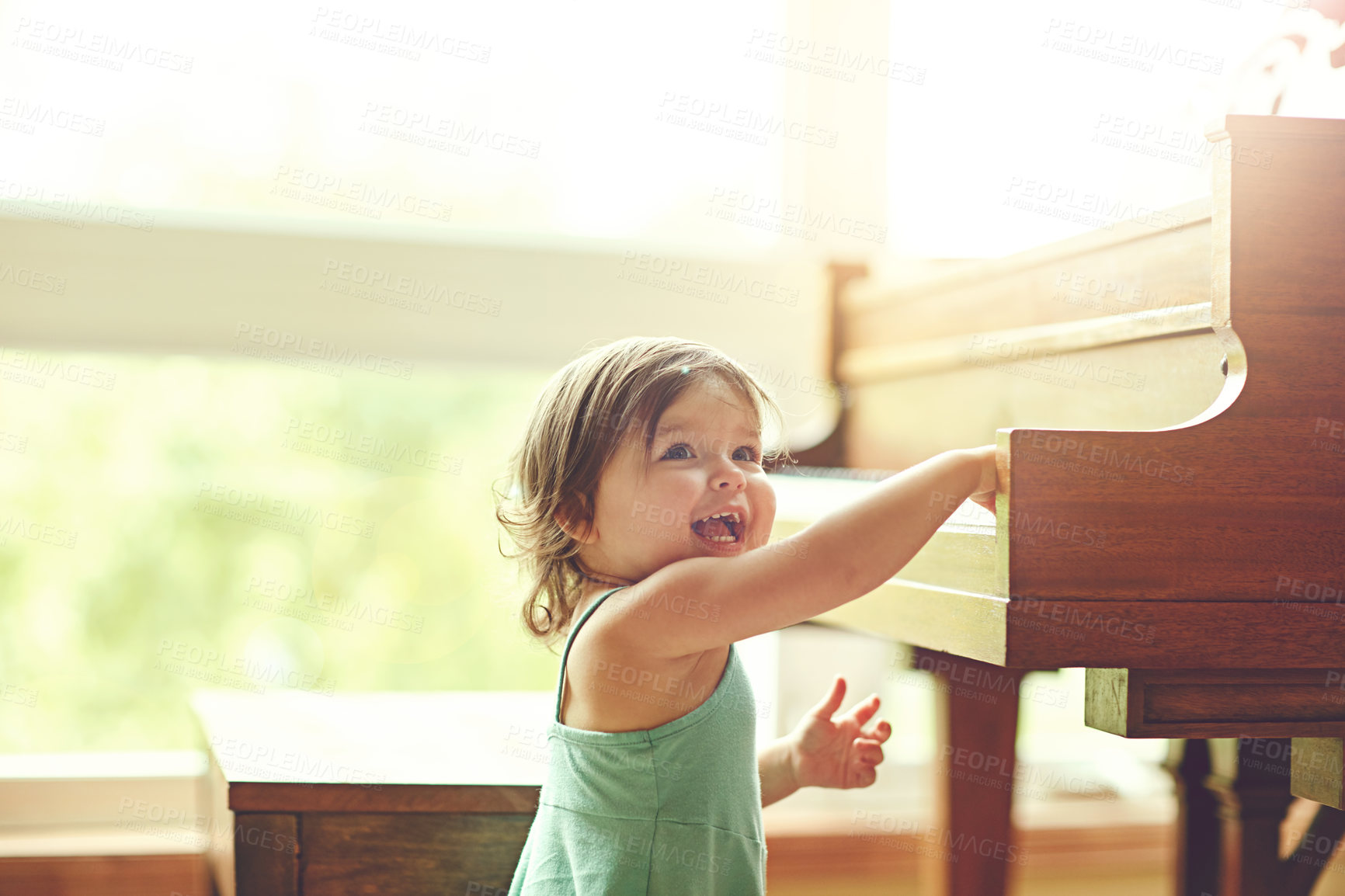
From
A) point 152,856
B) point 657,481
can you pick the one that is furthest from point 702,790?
point 152,856

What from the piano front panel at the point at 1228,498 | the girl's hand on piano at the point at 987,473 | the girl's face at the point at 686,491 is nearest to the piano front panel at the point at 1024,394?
the piano front panel at the point at 1228,498

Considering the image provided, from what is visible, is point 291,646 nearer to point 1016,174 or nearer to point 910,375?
point 910,375

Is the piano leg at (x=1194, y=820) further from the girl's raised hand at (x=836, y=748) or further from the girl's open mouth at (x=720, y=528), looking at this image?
the girl's open mouth at (x=720, y=528)

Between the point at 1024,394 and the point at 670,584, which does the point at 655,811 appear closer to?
the point at 670,584

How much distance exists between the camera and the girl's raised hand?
1228 mm

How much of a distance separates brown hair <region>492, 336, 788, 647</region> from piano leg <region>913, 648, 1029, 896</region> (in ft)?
1.96

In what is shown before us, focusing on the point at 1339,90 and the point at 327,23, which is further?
the point at 327,23

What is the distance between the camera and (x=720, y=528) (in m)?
1.02

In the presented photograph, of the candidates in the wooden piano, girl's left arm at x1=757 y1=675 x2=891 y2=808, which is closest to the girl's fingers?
girl's left arm at x1=757 y1=675 x2=891 y2=808

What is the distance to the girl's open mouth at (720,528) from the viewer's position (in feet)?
3.30

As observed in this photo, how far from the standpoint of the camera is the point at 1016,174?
85.1 inches

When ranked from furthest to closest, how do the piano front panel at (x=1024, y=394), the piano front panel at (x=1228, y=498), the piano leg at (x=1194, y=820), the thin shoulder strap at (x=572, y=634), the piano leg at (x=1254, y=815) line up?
the piano leg at (x=1194, y=820) → the piano leg at (x=1254, y=815) → the piano front panel at (x=1024, y=394) → the thin shoulder strap at (x=572, y=634) → the piano front panel at (x=1228, y=498)

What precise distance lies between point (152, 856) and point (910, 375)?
62.8 inches

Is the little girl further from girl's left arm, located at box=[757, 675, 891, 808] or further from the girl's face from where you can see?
girl's left arm, located at box=[757, 675, 891, 808]
